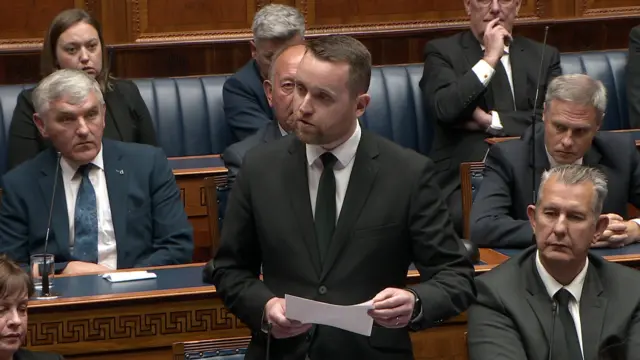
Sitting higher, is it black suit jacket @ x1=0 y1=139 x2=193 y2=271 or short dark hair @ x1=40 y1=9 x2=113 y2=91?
short dark hair @ x1=40 y1=9 x2=113 y2=91

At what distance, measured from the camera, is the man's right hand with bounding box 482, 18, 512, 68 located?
15.5 feet

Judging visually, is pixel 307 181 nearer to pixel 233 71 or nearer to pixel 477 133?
pixel 477 133

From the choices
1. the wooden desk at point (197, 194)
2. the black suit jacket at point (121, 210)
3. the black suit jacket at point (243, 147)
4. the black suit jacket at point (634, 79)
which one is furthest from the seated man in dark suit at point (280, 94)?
the black suit jacket at point (634, 79)

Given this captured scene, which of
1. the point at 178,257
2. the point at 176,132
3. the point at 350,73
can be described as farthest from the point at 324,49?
the point at 176,132

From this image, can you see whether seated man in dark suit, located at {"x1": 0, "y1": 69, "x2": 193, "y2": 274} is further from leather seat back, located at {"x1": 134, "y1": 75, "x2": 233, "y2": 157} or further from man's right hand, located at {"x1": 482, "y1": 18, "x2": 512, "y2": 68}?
man's right hand, located at {"x1": 482, "y1": 18, "x2": 512, "y2": 68}

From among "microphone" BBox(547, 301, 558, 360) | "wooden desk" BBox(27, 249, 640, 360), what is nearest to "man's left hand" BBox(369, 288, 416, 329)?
"microphone" BBox(547, 301, 558, 360)

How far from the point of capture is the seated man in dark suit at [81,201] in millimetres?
3549

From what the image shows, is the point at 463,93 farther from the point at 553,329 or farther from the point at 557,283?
the point at 553,329

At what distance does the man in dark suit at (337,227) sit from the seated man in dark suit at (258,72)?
219cm

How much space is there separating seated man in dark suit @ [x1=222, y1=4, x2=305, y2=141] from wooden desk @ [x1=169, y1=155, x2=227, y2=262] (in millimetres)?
232

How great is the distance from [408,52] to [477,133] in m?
1.08

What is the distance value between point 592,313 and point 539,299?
0.12m

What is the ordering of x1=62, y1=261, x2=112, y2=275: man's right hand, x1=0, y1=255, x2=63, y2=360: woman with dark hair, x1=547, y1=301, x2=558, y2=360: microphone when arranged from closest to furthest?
x1=0, y1=255, x2=63, y2=360: woman with dark hair < x1=547, y1=301, x2=558, y2=360: microphone < x1=62, y1=261, x2=112, y2=275: man's right hand

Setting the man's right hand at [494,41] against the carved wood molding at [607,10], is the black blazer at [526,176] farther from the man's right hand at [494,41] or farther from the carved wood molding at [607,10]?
the carved wood molding at [607,10]
